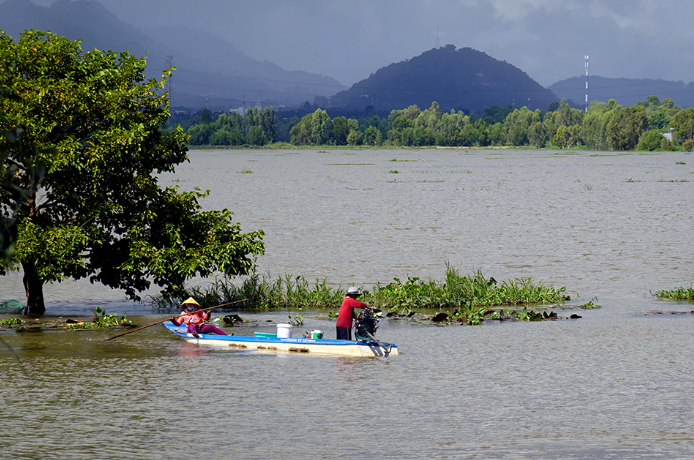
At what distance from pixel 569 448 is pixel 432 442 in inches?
91.6

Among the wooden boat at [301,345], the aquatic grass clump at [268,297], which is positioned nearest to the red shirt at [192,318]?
the wooden boat at [301,345]

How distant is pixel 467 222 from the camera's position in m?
67.1

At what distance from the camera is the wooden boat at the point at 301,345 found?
22.5 m

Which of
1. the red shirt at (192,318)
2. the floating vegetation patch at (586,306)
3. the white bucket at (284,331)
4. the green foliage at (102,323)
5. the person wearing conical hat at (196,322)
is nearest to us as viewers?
the white bucket at (284,331)

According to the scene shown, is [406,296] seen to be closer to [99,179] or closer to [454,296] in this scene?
[454,296]

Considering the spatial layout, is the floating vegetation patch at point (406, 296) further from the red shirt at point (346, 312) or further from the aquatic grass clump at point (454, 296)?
the red shirt at point (346, 312)

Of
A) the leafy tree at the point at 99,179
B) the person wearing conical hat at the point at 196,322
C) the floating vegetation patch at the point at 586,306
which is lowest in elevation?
the floating vegetation patch at the point at 586,306

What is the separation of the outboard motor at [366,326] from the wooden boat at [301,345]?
0.31 m

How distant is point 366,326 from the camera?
74.5 feet

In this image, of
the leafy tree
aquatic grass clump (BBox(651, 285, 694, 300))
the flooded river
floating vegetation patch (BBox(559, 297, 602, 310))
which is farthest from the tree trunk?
aquatic grass clump (BBox(651, 285, 694, 300))

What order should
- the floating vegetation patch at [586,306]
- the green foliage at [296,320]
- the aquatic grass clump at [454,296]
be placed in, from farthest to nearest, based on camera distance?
the aquatic grass clump at [454,296] → the floating vegetation patch at [586,306] → the green foliage at [296,320]

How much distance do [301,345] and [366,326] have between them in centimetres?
186

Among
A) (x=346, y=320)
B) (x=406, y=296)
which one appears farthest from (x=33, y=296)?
(x=406, y=296)

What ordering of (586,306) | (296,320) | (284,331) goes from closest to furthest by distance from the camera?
(284,331)
(296,320)
(586,306)
